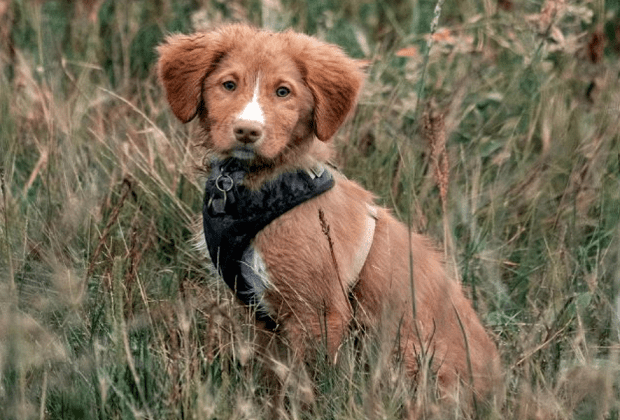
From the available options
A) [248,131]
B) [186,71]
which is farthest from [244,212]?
[186,71]

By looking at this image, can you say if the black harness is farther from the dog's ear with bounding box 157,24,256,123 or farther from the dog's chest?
the dog's ear with bounding box 157,24,256,123

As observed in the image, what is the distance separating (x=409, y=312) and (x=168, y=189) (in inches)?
52.8

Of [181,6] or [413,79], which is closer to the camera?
[413,79]

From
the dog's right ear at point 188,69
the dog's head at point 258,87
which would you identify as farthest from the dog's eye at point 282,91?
the dog's right ear at point 188,69

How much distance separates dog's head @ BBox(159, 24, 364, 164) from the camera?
3.28 m

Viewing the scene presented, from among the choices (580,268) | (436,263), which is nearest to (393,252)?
(436,263)

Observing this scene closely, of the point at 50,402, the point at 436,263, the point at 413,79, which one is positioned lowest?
the point at 50,402

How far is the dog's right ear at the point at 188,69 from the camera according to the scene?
3455 mm

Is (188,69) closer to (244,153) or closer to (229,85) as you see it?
(229,85)

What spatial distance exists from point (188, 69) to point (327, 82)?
474 millimetres

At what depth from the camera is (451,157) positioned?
16.5ft

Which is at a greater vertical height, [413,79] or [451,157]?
[413,79]

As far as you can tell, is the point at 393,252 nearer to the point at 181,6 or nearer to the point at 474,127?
the point at 474,127

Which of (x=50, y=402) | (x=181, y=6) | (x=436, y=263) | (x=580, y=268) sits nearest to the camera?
(x=50, y=402)
